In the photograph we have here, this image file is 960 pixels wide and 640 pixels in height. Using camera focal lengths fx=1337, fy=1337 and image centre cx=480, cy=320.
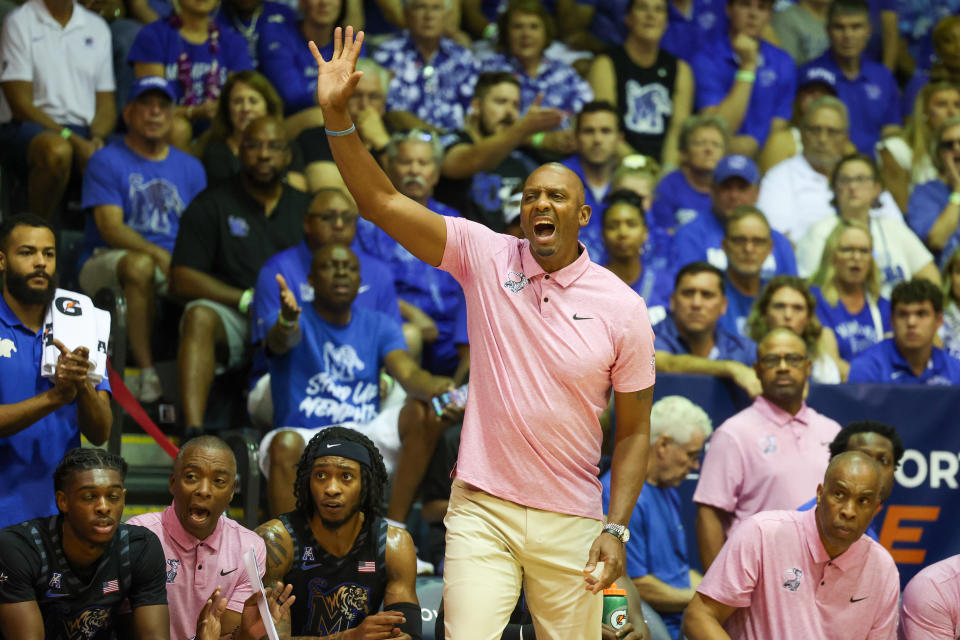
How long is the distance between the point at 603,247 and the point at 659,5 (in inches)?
110

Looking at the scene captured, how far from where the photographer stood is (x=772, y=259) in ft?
28.0

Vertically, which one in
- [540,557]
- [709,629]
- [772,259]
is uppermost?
[772,259]

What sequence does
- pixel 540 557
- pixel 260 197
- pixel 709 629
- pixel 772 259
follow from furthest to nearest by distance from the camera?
pixel 772 259, pixel 260 197, pixel 709 629, pixel 540 557

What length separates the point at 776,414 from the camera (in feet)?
21.0

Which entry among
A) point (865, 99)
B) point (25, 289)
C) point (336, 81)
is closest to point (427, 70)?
point (865, 99)

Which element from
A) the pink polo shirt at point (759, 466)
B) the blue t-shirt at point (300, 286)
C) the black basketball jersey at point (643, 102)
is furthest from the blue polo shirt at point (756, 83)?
the pink polo shirt at point (759, 466)

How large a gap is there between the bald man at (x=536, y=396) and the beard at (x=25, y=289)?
78.9 inches

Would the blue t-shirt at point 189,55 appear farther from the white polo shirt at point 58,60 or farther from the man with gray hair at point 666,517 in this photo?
the man with gray hair at point 666,517

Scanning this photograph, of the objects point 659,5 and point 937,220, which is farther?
point 659,5

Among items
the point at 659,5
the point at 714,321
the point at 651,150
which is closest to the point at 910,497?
the point at 714,321

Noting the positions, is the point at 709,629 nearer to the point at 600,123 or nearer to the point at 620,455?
the point at 620,455

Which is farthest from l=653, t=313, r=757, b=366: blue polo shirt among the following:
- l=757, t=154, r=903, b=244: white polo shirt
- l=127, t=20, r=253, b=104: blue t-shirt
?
l=127, t=20, r=253, b=104: blue t-shirt

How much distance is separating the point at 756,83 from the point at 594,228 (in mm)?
2635

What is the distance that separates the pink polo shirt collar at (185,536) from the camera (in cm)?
526
